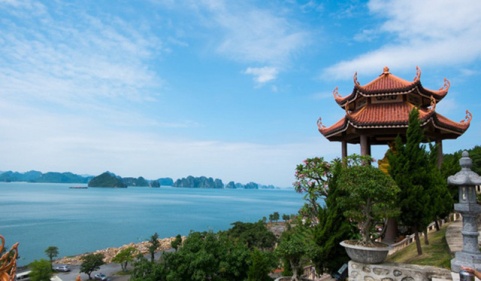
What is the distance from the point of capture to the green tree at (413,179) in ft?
27.6

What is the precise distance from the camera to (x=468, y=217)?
6.84 metres

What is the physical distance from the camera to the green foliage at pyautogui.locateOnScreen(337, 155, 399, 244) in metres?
7.98

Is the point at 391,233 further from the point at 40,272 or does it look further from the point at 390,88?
the point at 40,272

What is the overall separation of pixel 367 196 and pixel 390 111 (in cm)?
630

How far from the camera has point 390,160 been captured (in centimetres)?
933

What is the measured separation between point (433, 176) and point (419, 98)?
6.55 meters

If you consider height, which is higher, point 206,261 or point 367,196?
point 367,196

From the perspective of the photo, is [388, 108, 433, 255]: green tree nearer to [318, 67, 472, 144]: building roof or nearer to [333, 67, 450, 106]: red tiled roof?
[318, 67, 472, 144]: building roof

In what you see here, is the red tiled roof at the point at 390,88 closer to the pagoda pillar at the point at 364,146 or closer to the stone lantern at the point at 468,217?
the pagoda pillar at the point at 364,146

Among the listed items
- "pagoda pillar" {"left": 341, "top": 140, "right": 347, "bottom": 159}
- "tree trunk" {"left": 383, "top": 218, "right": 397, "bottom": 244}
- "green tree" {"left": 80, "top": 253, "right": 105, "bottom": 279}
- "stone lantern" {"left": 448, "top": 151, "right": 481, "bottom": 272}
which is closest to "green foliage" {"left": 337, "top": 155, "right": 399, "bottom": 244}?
"stone lantern" {"left": 448, "top": 151, "right": 481, "bottom": 272}

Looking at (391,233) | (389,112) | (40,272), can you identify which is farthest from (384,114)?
(40,272)

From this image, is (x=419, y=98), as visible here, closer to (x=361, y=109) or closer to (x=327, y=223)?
(x=361, y=109)

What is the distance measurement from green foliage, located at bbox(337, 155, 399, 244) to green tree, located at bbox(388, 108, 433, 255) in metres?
0.49

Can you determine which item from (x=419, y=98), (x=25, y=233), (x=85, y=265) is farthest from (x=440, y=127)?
(x=25, y=233)
